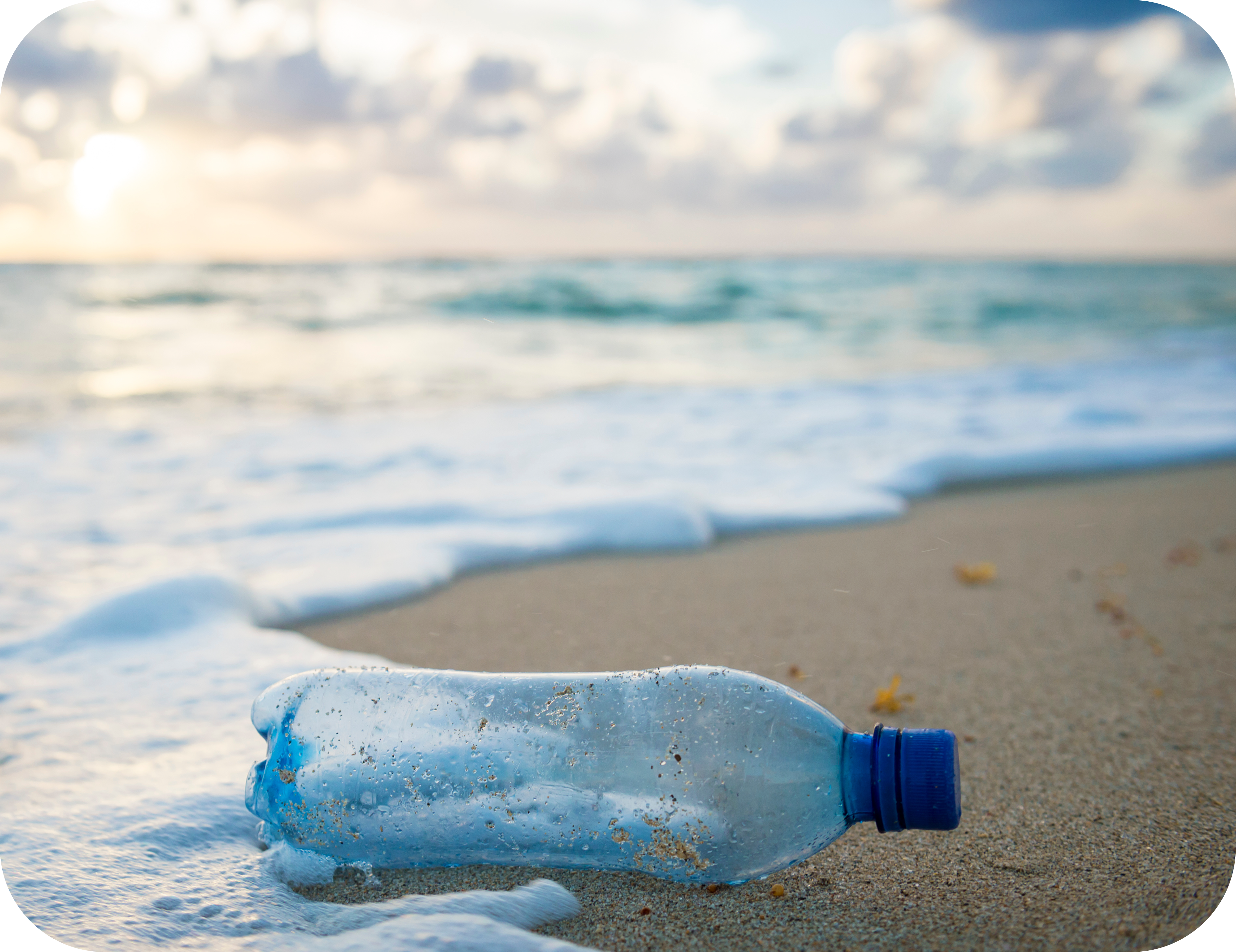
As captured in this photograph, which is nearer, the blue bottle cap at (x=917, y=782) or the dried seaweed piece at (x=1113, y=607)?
the blue bottle cap at (x=917, y=782)

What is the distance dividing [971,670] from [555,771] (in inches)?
43.5

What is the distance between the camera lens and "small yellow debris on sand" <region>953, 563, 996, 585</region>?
2.41 m

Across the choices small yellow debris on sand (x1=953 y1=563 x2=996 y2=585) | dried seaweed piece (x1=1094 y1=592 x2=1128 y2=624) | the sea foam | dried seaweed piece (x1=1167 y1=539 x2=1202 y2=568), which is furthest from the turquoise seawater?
dried seaweed piece (x1=1094 y1=592 x2=1128 y2=624)

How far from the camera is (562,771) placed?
109cm

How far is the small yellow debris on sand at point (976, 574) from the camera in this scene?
7.91 ft

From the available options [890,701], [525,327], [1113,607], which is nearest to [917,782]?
[890,701]

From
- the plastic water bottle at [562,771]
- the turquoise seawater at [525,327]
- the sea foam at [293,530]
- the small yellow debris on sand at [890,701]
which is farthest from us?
the turquoise seawater at [525,327]

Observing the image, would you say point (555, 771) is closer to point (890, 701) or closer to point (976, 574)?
point (890, 701)

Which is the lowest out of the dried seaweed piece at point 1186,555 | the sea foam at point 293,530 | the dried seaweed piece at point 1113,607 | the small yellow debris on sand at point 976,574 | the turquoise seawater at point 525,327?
the dried seaweed piece at point 1186,555

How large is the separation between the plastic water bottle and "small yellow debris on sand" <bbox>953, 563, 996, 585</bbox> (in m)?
1.55

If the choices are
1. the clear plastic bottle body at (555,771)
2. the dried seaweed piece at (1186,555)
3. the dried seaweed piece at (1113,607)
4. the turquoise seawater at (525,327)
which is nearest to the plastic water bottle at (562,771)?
the clear plastic bottle body at (555,771)

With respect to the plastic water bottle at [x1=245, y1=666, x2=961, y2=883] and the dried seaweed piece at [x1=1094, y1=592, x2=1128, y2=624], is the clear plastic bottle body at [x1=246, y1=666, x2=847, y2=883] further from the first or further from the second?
the dried seaweed piece at [x1=1094, y1=592, x2=1128, y2=624]

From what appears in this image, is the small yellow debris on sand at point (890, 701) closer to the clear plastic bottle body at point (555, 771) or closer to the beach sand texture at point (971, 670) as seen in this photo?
the beach sand texture at point (971, 670)

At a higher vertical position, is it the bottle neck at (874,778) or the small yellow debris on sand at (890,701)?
the bottle neck at (874,778)
